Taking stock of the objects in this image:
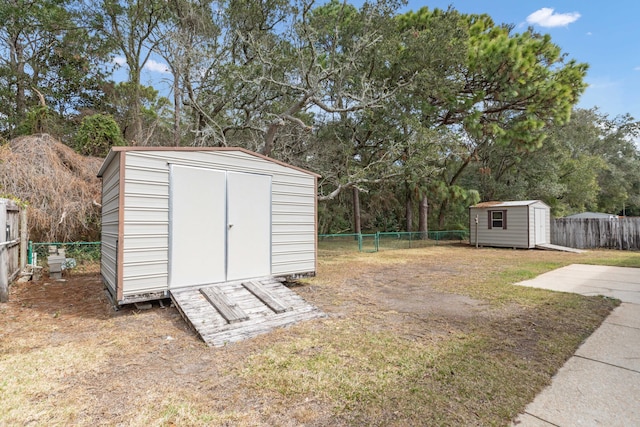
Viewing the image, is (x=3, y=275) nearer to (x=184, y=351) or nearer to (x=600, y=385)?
(x=184, y=351)

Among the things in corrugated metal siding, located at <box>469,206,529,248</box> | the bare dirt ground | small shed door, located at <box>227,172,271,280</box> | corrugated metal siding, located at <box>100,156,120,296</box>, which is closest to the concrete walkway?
the bare dirt ground

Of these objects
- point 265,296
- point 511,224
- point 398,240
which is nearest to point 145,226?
point 265,296

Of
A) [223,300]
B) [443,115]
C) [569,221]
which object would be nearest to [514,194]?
[569,221]

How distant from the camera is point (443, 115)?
15281 mm

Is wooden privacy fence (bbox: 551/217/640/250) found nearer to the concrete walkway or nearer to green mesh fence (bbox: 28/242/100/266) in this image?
the concrete walkway

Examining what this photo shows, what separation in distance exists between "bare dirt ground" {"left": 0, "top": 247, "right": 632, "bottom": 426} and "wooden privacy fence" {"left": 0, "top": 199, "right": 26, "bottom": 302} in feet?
1.03

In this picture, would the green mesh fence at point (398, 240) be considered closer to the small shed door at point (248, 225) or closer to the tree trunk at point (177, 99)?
the tree trunk at point (177, 99)

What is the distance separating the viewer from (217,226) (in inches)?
192

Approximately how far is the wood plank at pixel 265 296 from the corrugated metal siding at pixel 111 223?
6.04 feet

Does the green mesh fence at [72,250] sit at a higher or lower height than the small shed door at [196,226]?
lower

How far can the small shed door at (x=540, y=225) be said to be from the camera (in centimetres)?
1327

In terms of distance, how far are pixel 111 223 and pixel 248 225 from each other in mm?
2195

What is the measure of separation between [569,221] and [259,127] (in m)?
13.9

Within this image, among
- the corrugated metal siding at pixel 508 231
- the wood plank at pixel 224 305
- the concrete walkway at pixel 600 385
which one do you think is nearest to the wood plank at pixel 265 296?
the wood plank at pixel 224 305
